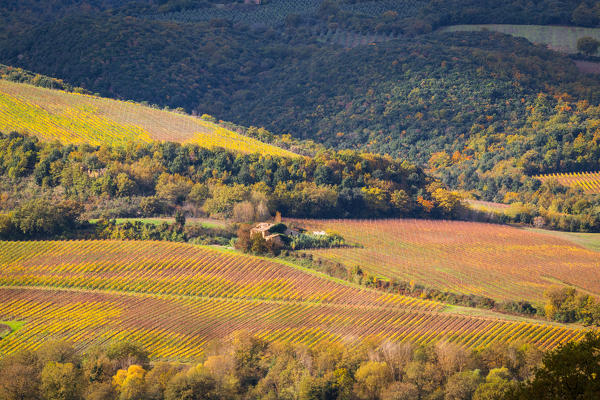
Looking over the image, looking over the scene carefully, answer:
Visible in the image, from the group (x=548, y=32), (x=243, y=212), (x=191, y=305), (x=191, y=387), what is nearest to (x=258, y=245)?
(x=243, y=212)

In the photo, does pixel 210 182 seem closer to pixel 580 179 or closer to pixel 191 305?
pixel 191 305

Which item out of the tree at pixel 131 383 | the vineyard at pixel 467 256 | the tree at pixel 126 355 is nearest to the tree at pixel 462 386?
the tree at pixel 131 383

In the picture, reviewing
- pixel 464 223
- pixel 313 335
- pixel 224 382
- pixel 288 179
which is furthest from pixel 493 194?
pixel 224 382

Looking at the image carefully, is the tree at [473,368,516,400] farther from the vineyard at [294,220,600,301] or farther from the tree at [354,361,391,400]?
the vineyard at [294,220,600,301]

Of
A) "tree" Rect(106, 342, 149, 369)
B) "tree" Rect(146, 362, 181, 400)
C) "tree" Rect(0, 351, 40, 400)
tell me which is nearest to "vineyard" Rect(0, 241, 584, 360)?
"tree" Rect(106, 342, 149, 369)

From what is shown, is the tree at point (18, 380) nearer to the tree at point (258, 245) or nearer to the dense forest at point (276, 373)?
the dense forest at point (276, 373)

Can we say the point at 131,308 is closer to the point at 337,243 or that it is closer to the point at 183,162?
the point at 337,243
